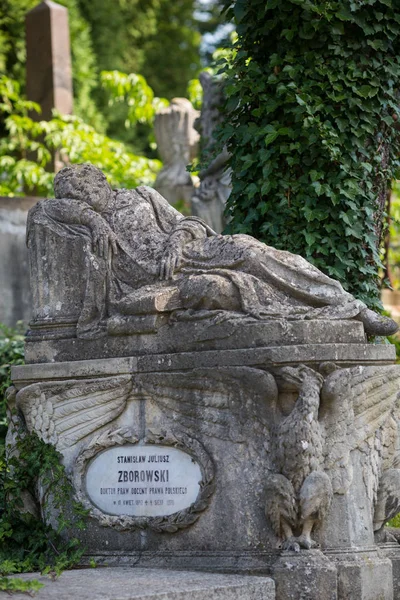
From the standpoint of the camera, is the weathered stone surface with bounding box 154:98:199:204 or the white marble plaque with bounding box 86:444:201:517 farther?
the weathered stone surface with bounding box 154:98:199:204

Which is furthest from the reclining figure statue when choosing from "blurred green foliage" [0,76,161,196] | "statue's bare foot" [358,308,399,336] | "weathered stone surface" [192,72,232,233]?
"blurred green foliage" [0,76,161,196]

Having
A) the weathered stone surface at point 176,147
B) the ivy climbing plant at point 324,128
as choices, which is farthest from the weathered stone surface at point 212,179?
the ivy climbing plant at point 324,128

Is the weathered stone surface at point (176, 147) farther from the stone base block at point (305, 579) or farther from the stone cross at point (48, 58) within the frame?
the stone base block at point (305, 579)

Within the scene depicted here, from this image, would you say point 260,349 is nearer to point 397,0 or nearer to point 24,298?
point 397,0

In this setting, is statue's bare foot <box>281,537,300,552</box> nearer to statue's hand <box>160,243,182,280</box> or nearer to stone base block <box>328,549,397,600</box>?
stone base block <box>328,549,397,600</box>

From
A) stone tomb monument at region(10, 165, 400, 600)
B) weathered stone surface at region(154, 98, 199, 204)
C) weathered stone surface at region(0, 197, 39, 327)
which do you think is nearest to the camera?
stone tomb monument at region(10, 165, 400, 600)

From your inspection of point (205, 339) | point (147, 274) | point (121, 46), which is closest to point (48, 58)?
point (121, 46)

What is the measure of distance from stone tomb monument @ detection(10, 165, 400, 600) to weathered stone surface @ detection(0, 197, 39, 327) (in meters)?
4.09

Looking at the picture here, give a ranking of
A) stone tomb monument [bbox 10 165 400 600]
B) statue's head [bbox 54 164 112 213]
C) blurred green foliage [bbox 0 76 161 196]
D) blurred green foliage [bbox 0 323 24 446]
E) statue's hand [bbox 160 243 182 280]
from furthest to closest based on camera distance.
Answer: blurred green foliage [bbox 0 76 161 196] < blurred green foliage [bbox 0 323 24 446] < statue's head [bbox 54 164 112 213] < statue's hand [bbox 160 243 182 280] < stone tomb monument [bbox 10 165 400 600]

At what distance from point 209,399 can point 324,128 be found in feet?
9.55

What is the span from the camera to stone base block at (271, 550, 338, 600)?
5.99 metres

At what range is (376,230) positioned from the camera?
9047 millimetres

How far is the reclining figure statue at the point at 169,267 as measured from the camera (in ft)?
21.6

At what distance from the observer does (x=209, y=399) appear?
647 centimetres
